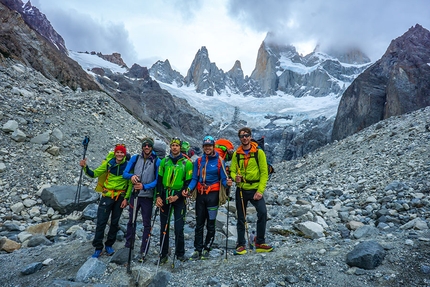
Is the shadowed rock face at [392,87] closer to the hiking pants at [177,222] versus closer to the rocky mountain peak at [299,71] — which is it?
the hiking pants at [177,222]

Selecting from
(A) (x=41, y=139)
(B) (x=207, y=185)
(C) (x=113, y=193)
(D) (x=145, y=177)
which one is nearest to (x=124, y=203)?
(C) (x=113, y=193)

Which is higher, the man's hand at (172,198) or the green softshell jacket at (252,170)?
the green softshell jacket at (252,170)

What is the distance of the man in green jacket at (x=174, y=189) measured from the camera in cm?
394

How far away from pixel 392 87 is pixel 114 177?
32780mm

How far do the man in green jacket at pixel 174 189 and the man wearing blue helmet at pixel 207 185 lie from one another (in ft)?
0.54

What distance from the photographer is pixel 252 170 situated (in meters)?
4.15

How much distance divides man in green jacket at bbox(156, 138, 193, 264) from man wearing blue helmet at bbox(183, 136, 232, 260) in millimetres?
165

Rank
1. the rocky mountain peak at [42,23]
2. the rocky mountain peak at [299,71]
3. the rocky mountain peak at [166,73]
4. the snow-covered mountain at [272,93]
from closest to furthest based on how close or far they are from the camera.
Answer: the snow-covered mountain at [272,93]
the rocky mountain peak at [42,23]
the rocky mountain peak at [299,71]
the rocky mountain peak at [166,73]

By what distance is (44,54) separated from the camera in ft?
73.3

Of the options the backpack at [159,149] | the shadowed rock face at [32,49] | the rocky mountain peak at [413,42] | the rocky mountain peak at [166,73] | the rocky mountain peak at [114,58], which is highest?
the rocky mountain peak at [166,73]

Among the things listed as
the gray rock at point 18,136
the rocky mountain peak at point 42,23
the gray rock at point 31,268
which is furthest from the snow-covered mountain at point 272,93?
the gray rock at point 31,268

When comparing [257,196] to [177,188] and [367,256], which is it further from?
[367,256]

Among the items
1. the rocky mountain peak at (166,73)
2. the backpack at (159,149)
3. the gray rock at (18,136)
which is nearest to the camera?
the backpack at (159,149)

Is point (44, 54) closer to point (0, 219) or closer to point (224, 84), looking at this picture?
point (0, 219)
